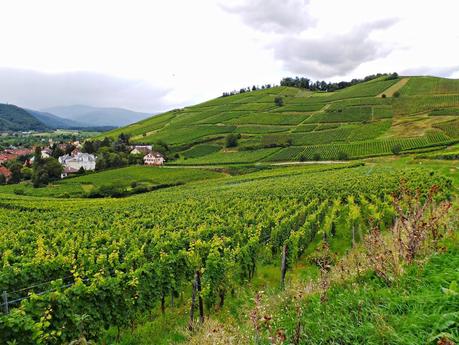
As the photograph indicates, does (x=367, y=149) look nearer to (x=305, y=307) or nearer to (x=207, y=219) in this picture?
(x=207, y=219)

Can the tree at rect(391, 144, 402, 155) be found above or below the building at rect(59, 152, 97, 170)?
above

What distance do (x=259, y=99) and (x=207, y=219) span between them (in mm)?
141993

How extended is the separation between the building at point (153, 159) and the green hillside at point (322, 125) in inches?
230

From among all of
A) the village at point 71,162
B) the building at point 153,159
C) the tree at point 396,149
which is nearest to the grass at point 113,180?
the village at point 71,162

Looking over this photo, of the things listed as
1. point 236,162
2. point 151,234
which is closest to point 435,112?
point 236,162

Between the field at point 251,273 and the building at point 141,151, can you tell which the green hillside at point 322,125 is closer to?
the building at point 141,151

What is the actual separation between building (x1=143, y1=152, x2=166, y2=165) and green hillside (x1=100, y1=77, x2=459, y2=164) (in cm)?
583

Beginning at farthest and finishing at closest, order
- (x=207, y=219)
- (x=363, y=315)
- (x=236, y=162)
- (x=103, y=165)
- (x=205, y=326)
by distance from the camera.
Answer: (x=103, y=165), (x=236, y=162), (x=207, y=219), (x=205, y=326), (x=363, y=315)

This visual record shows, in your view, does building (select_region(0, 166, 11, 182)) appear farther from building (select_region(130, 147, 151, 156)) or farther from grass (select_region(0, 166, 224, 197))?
building (select_region(130, 147, 151, 156))

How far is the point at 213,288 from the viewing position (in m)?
11.3

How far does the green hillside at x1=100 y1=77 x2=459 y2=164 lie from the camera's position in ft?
274

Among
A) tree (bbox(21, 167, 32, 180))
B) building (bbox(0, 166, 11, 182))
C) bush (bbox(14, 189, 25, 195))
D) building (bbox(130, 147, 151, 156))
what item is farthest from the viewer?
building (bbox(130, 147, 151, 156))

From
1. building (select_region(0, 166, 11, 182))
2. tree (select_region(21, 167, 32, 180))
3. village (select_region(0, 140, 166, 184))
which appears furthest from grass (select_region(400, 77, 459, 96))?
building (select_region(0, 166, 11, 182))

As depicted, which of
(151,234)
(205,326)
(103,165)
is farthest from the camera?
(103,165)
